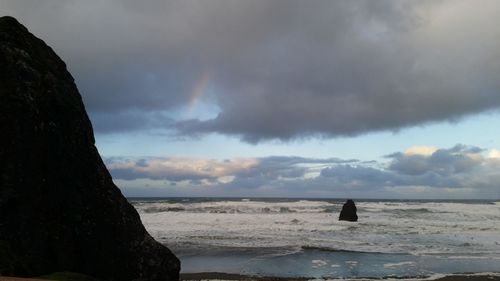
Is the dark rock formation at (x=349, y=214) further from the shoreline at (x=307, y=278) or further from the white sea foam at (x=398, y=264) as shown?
the shoreline at (x=307, y=278)

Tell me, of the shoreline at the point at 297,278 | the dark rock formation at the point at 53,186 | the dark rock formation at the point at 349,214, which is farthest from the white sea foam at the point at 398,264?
the dark rock formation at the point at 349,214

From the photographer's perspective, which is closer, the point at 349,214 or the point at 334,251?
the point at 334,251

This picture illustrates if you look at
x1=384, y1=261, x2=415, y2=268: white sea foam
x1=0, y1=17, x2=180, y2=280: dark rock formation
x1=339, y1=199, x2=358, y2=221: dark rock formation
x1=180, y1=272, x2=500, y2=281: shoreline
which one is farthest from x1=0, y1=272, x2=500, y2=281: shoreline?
x1=339, y1=199, x2=358, y2=221: dark rock formation

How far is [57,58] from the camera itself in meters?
12.4

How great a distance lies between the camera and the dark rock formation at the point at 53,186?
10117mm

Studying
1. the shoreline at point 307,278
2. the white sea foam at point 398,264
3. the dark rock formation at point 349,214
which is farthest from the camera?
the dark rock formation at point 349,214

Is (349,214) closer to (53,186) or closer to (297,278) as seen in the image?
(297,278)

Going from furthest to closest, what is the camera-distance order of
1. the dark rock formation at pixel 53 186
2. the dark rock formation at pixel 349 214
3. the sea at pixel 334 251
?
the dark rock formation at pixel 349 214 → the sea at pixel 334 251 → the dark rock formation at pixel 53 186

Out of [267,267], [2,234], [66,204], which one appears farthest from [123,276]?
[267,267]

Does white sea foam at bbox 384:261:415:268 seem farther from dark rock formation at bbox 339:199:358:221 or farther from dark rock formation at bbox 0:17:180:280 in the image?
dark rock formation at bbox 339:199:358:221

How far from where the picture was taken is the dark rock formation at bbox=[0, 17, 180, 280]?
33.2ft

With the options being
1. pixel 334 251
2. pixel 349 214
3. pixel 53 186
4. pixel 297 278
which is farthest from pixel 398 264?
pixel 349 214

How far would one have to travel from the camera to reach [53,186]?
10.8 meters

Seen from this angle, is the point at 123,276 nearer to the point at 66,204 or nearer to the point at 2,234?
the point at 66,204
